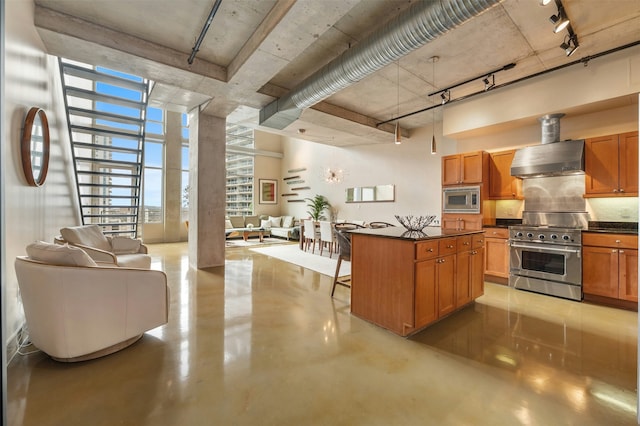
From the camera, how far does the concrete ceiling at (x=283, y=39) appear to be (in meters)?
2.69

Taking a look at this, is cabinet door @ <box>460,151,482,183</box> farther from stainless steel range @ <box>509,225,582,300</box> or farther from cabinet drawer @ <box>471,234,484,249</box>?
cabinet drawer @ <box>471,234,484,249</box>

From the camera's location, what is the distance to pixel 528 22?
2.91 meters

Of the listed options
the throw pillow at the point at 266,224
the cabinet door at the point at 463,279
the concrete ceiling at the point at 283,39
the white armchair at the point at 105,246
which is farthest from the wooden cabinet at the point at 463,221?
the throw pillow at the point at 266,224

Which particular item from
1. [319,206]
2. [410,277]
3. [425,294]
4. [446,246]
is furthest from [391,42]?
[319,206]

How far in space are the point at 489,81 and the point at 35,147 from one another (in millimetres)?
5642

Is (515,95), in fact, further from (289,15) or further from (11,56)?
(11,56)

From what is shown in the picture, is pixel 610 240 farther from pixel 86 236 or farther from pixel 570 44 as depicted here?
pixel 86 236

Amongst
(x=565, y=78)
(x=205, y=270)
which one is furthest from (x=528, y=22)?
(x=205, y=270)

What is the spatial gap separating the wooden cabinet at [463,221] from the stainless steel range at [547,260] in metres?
0.52

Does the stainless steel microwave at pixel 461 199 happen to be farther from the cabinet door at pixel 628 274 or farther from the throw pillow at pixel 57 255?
the throw pillow at pixel 57 255

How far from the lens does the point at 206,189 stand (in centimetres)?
528

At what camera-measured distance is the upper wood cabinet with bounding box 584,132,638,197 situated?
11.6 feet

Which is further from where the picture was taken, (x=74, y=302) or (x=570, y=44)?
(x=570, y=44)

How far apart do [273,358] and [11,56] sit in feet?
10.4
